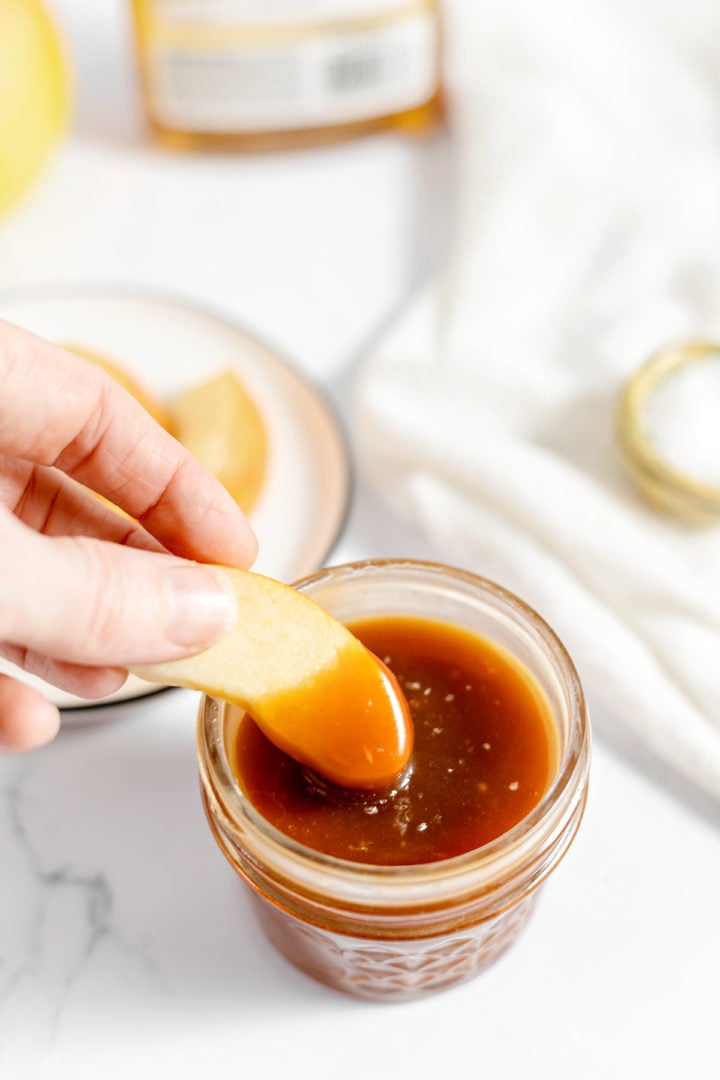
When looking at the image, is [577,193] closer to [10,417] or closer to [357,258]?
[357,258]

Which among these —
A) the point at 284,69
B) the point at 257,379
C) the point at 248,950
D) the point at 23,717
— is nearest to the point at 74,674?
the point at 23,717

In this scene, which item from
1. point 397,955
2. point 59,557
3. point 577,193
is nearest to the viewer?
point 59,557

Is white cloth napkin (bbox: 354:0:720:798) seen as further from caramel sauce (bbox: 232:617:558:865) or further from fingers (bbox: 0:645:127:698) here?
fingers (bbox: 0:645:127:698)

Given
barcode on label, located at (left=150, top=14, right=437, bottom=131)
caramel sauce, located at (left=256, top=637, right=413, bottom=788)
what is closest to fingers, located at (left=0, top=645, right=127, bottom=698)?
caramel sauce, located at (left=256, top=637, right=413, bottom=788)

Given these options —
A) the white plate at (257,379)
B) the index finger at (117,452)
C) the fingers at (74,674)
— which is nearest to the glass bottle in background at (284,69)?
the white plate at (257,379)

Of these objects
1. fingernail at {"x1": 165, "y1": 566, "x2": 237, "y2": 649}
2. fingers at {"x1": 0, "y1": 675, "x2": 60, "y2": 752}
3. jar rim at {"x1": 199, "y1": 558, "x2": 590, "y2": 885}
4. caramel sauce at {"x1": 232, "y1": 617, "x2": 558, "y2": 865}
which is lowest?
caramel sauce at {"x1": 232, "y1": 617, "x2": 558, "y2": 865}

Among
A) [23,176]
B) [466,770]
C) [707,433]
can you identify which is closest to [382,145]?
[23,176]
